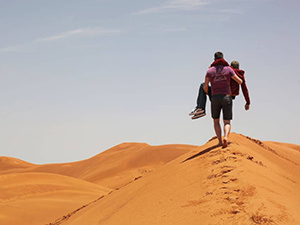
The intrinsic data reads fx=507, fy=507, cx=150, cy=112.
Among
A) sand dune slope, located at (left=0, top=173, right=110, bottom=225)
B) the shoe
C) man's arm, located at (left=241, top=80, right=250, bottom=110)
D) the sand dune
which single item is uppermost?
the sand dune

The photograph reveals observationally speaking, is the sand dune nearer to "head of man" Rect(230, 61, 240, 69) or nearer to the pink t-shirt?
"head of man" Rect(230, 61, 240, 69)

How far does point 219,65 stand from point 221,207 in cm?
320

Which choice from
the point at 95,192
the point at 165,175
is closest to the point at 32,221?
the point at 95,192

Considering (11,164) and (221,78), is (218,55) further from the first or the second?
(11,164)

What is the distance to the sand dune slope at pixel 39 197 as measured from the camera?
1369cm

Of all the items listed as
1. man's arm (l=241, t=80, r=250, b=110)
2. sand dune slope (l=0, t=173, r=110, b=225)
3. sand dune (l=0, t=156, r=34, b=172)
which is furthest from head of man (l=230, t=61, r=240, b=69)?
sand dune (l=0, t=156, r=34, b=172)

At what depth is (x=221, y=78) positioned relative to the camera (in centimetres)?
848

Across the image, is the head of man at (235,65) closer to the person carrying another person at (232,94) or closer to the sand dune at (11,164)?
the person carrying another person at (232,94)

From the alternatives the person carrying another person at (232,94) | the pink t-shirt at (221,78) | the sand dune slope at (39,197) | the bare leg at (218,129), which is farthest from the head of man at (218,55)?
the sand dune slope at (39,197)

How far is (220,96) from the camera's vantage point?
27.9 feet

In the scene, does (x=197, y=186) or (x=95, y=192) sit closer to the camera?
(x=197, y=186)

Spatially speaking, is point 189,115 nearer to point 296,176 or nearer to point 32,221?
point 296,176

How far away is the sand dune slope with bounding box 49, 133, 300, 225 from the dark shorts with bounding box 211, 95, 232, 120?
52 centimetres

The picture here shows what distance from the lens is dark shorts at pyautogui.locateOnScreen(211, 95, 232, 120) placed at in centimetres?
851
